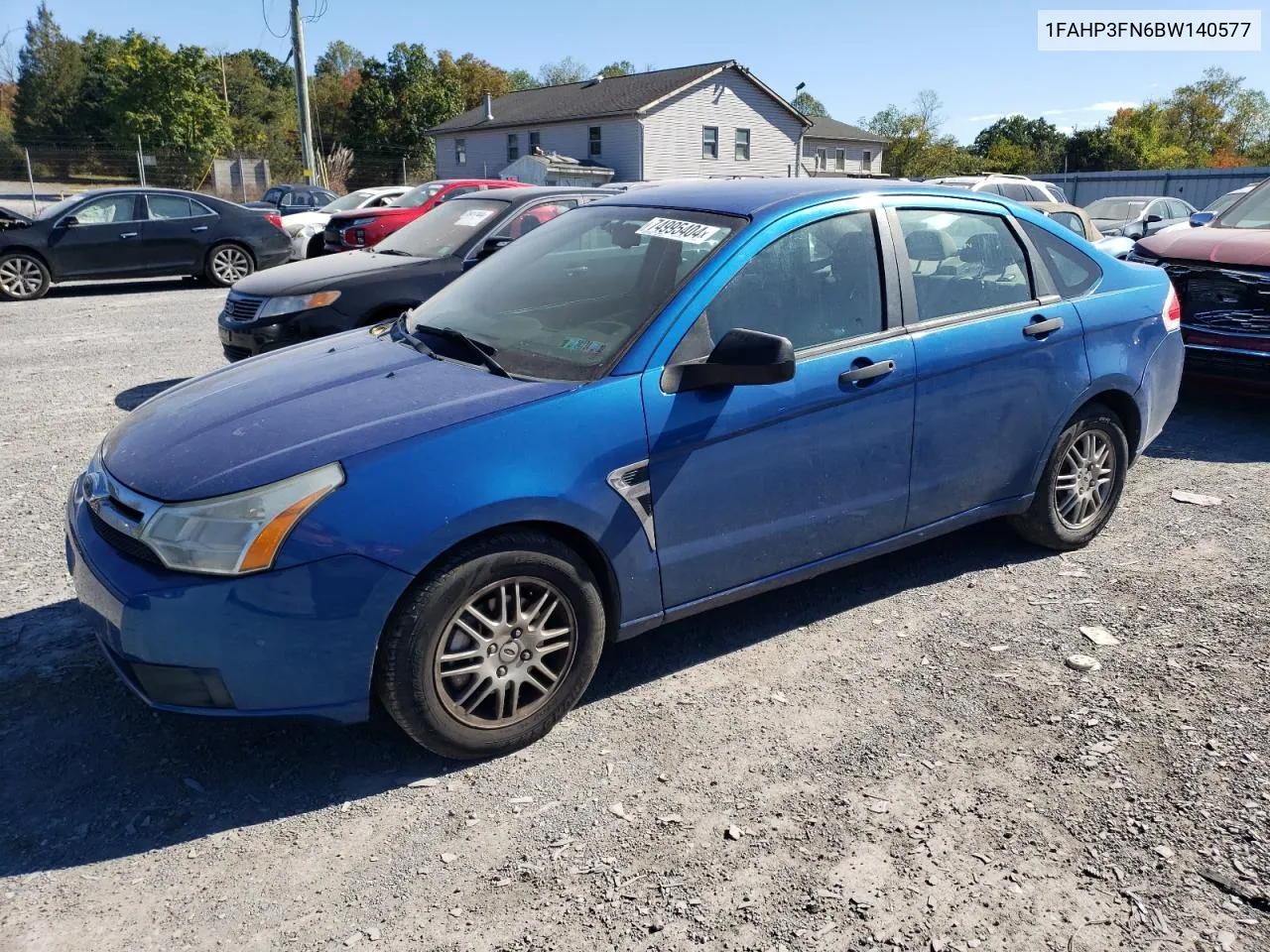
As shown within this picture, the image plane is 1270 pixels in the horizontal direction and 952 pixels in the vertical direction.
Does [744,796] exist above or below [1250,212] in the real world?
below

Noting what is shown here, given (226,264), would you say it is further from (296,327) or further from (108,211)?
(296,327)

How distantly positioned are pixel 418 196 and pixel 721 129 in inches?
1290

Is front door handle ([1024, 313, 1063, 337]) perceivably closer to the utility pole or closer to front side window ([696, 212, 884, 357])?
front side window ([696, 212, 884, 357])

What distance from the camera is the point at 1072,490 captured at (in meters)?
4.70

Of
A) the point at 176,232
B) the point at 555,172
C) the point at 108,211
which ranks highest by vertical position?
the point at 555,172

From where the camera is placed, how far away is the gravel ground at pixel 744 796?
2.51 m

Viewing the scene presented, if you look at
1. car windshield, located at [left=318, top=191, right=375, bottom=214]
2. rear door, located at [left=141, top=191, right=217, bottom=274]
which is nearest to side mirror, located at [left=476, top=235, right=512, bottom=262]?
rear door, located at [left=141, top=191, right=217, bottom=274]

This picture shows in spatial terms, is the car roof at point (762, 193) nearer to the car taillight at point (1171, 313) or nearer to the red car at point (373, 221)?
the car taillight at point (1171, 313)

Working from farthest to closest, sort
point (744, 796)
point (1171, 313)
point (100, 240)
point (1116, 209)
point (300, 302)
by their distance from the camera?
point (1116, 209) → point (100, 240) → point (300, 302) → point (1171, 313) → point (744, 796)

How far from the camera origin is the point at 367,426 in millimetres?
3043

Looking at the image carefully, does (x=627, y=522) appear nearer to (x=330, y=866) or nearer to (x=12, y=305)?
(x=330, y=866)

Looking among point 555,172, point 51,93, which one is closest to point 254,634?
point 555,172

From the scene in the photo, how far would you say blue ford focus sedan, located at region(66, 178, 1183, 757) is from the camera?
9.21 ft

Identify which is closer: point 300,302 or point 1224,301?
point 1224,301
